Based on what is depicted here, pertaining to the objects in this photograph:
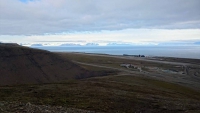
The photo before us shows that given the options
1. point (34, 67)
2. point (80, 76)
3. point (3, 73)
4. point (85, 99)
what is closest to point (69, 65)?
point (80, 76)

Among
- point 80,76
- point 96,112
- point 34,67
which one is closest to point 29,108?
point 96,112

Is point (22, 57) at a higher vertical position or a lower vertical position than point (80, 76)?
higher

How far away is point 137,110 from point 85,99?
5804mm

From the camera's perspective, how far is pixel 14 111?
564 inches

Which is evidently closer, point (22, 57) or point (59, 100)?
point (59, 100)

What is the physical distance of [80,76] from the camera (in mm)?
56844

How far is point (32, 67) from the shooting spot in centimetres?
4934

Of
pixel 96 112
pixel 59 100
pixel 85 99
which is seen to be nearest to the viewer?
pixel 96 112

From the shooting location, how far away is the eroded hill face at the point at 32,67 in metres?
43.9

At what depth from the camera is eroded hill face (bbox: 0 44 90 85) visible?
43.9 metres

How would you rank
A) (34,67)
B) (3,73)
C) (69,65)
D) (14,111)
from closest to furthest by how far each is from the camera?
(14,111) → (3,73) → (34,67) → (69,65)

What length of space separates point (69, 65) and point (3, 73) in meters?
19.0

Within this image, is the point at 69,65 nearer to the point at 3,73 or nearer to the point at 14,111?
the point at 3,73

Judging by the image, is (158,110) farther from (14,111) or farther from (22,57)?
(22,57)
